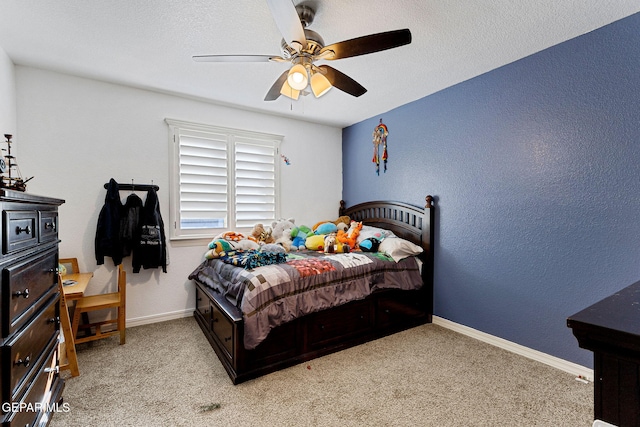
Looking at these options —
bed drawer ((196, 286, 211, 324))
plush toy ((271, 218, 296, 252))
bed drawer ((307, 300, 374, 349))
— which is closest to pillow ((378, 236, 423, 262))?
bed drawer ((307, 300, 374, 349))

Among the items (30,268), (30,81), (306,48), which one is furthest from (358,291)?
(30,81)

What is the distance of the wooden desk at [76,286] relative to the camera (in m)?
2.24

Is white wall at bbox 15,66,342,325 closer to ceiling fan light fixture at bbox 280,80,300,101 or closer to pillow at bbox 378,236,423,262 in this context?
ceiling fan light fixture at bbox 280,80,300,101

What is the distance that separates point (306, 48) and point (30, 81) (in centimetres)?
273

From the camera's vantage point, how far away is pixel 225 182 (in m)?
3.60

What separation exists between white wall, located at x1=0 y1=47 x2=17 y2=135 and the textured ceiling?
0.36ft

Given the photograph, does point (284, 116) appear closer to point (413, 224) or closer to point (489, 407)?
point (413, 224)

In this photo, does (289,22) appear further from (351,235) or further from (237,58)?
(351,235)

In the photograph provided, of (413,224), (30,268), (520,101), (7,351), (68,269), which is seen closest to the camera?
(7,351)

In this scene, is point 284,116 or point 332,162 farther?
point 332,162

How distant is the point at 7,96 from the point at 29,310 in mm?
2165

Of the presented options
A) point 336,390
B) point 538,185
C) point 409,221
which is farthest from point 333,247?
point 538,185

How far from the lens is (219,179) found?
3.56m

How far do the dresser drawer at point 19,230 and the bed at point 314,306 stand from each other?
123cm
